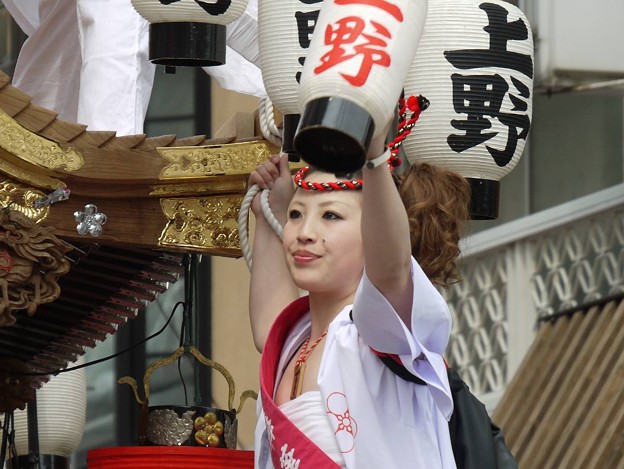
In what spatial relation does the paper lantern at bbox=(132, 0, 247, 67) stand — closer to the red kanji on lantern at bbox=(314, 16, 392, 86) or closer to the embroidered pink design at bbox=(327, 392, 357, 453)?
the embroidered pink design at bbox=(327, 392, 357, 453)

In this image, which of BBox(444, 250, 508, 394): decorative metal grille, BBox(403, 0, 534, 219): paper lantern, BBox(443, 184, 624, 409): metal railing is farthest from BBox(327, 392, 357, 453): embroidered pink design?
BBox(444, 250, 508, 394): decorative metal grille

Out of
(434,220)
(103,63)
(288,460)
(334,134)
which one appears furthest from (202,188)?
(334,134)

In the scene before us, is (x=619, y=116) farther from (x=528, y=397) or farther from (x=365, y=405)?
(x=365, y=405)

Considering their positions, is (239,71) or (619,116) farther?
(619,116)

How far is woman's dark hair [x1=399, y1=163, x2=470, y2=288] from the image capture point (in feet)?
13.8

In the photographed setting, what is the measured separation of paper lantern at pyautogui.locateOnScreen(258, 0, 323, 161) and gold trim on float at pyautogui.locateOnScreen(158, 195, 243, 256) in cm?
28

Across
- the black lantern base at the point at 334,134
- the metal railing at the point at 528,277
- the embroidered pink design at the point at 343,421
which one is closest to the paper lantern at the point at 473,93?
the embroidered pink design at the point at 343,421

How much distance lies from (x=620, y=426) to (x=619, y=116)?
2.03 metres

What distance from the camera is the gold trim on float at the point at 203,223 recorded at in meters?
4.80

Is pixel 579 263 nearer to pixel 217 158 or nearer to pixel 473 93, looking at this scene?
pixel 473 93

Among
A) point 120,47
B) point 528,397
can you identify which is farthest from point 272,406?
point 528,397

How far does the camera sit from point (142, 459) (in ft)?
15.6

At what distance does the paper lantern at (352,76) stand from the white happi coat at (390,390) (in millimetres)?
559

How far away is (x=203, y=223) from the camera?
4840 mm
